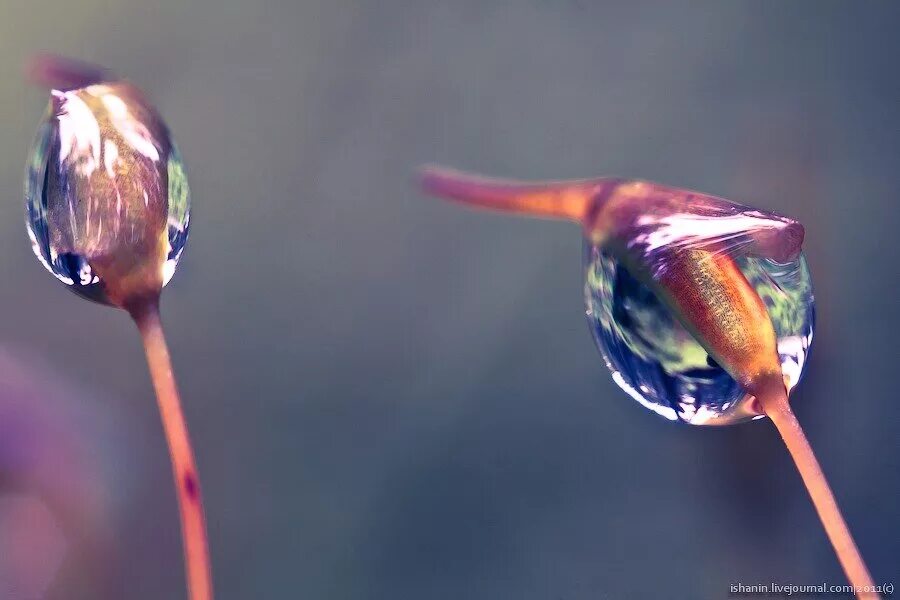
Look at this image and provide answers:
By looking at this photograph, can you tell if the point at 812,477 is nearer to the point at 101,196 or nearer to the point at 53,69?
the point at 101,196

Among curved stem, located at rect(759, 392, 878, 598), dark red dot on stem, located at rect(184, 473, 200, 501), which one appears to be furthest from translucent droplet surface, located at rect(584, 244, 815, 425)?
dark red dot on stem, located at rect(184, 473, 200, 501)

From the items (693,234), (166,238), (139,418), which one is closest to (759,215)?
(693,234)

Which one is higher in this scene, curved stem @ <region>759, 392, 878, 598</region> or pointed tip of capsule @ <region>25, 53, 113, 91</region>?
pointed tip of capsule @ <region>25, 53, 113, 91</region>

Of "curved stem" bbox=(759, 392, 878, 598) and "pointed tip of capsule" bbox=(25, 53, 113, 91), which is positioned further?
"pointed tip of capsule" bbox=(25, 53, 113, 91)

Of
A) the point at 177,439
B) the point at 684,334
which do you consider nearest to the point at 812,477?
the point at 684,334

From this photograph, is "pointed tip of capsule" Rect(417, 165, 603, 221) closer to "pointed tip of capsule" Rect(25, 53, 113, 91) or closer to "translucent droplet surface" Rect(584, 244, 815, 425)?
"translucent droplet surface" Rect(584, 244, 815, 425)

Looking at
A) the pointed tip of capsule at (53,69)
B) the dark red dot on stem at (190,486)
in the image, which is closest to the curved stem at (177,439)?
the dark red dot on stem at (190,486)

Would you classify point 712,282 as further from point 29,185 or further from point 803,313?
point 29,185
